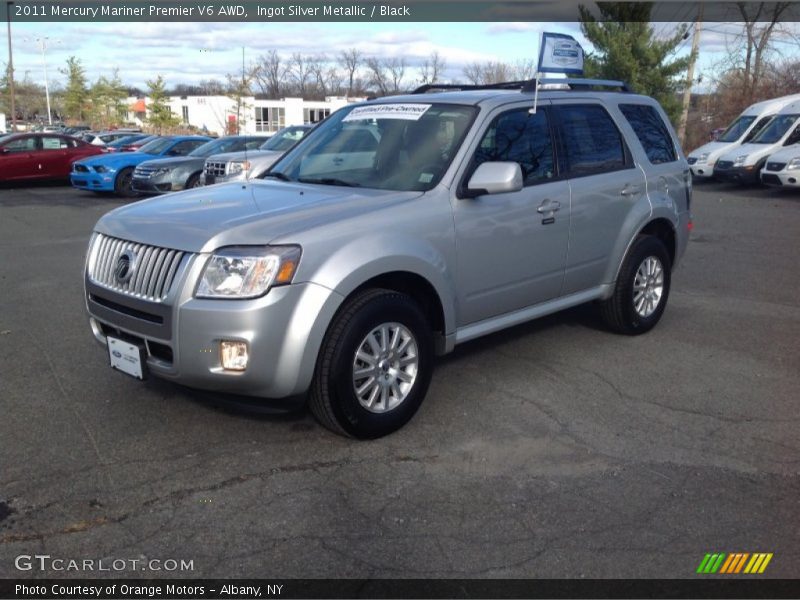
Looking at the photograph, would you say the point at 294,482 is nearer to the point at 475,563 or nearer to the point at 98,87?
the point at 475,563

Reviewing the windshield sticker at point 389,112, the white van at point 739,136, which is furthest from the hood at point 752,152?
the windshield sticker at point 389,112

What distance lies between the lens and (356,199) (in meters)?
4.41

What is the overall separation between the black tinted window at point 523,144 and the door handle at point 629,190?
2.63 ft

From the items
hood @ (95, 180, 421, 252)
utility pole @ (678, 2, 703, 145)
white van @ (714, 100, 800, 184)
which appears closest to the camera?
hood @ (95, 180, 421, 252)

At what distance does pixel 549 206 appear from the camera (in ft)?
17.0

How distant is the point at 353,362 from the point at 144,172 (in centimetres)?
1291

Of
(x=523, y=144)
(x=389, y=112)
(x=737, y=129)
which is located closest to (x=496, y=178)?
(x=523, y=144)

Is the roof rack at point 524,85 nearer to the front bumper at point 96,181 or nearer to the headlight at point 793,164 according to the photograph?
the headlight at point 793,164

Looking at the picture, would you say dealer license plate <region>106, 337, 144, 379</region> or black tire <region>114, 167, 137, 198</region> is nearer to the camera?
dealer license plate <region>106, 337, 144, 379</region>

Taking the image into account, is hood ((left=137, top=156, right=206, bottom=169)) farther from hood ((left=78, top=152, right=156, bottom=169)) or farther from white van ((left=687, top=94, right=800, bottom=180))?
white van ((left=687, top=94, right=800, bottom=180))

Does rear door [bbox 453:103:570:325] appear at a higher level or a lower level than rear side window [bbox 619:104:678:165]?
lower

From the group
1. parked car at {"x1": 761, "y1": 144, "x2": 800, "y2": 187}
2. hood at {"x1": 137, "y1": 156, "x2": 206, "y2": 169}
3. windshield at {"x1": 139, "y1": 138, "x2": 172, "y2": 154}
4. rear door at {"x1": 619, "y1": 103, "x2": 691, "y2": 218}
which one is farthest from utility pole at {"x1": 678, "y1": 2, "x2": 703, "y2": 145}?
rear door at {"x1": 619, "y1": 103, "x2": 691, "y2": 218}

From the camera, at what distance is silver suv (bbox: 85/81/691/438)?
3793mm

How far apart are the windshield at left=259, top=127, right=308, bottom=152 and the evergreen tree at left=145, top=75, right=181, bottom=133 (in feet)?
136
